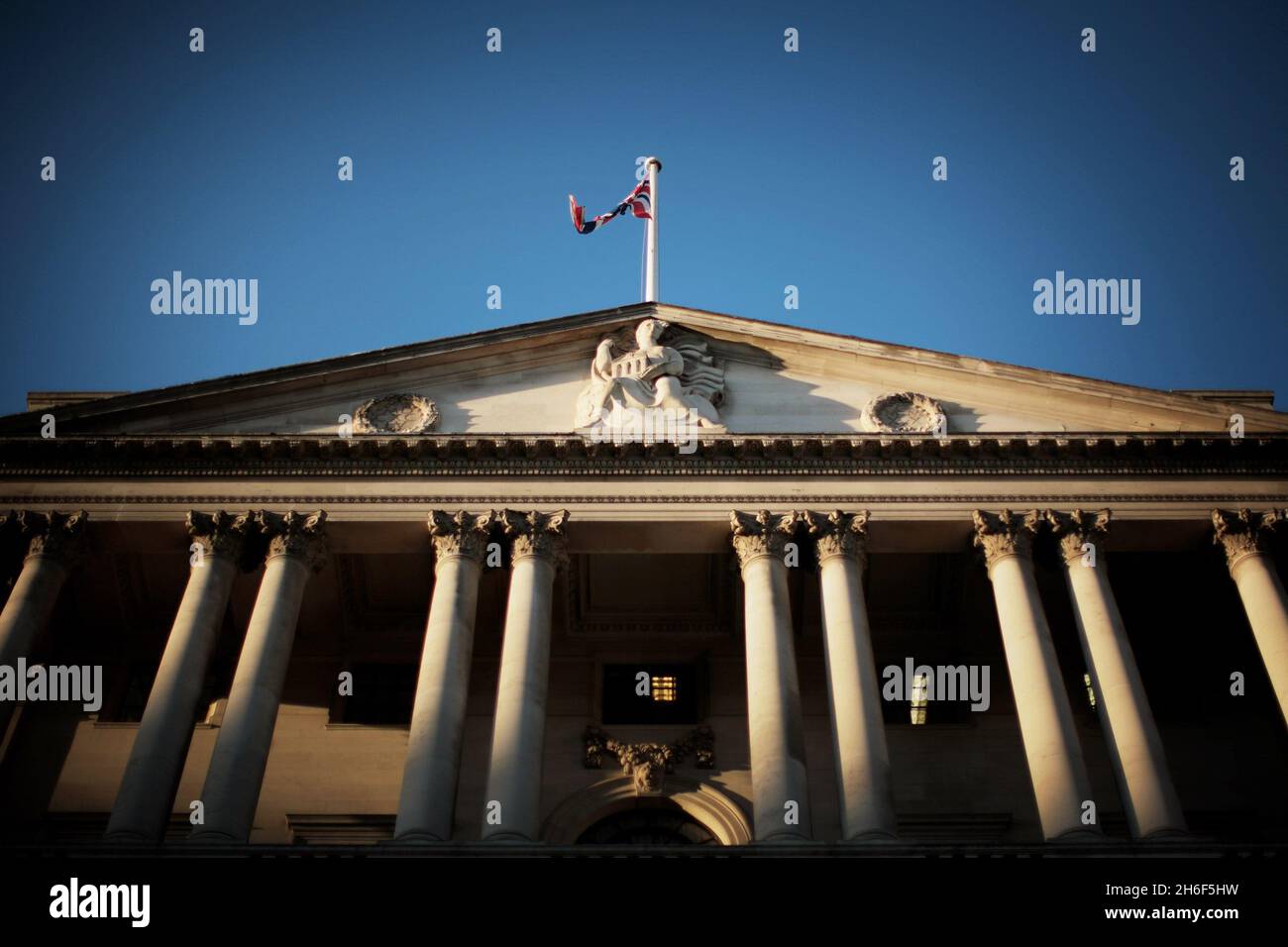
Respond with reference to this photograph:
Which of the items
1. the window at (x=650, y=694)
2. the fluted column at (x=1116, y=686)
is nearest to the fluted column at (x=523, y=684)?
the window at (x=650, y=694)

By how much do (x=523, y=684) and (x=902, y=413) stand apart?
35.4 ft

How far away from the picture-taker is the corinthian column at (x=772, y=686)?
21422 millimetres

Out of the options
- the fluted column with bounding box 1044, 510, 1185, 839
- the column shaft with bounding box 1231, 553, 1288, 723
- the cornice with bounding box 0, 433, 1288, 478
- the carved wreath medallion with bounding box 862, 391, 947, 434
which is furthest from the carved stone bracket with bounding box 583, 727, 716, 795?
the column shaft with bounding box 1231, 553, 1288, 723

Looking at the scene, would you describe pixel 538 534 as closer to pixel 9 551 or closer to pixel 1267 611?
pixel 9 551

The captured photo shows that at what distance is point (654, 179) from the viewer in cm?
3681

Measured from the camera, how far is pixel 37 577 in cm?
2538

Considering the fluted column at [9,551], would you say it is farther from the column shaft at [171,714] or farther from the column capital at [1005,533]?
the column capital at [1005,533]

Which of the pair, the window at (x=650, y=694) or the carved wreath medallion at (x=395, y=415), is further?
the window at (x=650, y=694)

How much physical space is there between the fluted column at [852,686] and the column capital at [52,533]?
14.9 m

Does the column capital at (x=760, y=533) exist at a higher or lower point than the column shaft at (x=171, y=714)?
higher

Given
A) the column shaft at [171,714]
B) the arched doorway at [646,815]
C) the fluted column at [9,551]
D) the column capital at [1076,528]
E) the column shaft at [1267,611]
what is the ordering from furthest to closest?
the arched doorway at [646,815]
the fluted column at [9,551]
the column capital at [1076,528]
the column shaft at [1267,611]
the column shaft at [171,714]
